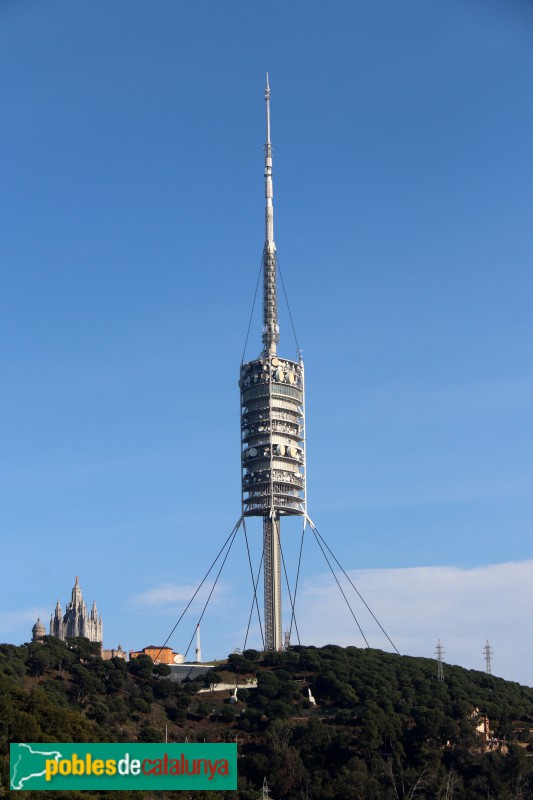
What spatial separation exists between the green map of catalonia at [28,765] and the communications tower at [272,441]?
96422 millimetres

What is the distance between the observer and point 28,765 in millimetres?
79938

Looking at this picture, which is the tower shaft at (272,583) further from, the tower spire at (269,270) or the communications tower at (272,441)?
the tower spire at (269,270)

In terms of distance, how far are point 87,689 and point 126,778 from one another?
2947 inches

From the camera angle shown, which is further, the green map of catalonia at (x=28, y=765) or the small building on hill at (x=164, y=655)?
the small building on hill at (x=164, y=655)

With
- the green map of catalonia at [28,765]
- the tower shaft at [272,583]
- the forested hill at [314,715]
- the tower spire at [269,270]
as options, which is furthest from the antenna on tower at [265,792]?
the tower spire at [269,270]

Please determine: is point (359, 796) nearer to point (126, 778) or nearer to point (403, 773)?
point (403, 773)

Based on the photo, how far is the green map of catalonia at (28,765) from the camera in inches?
3125

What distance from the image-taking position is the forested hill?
13000cm

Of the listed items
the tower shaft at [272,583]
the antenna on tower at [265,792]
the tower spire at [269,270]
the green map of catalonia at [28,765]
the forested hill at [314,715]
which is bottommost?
the green map of catalonia at [28,765]

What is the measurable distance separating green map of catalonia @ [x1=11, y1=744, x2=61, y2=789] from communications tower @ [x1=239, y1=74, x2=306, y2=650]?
9642cm

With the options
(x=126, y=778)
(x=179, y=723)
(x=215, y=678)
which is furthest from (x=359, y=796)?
(x=126, y=778)

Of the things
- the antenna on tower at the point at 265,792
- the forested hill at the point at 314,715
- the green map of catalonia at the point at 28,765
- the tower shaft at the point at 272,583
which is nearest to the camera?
the green map of catalonia at the point at 28,765

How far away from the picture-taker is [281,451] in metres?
180

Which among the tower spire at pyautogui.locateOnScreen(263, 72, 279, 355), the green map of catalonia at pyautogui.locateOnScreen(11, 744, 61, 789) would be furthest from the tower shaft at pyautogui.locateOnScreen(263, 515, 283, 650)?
the green map of catalonia at pyautogui.locateOnScreen(11, 744, 61, 789)
